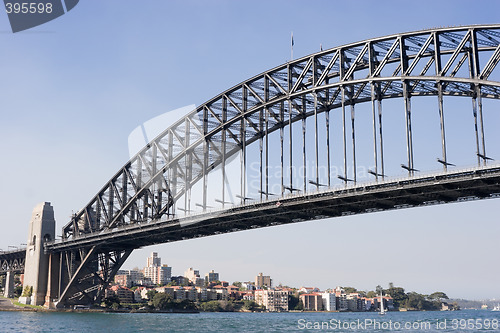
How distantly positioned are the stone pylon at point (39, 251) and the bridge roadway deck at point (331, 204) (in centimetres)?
1845

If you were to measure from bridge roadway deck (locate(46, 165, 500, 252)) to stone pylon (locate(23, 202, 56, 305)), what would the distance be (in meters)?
18.5

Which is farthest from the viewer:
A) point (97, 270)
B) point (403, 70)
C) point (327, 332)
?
point (97, 270)

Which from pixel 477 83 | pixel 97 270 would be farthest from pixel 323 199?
pixel 97 270

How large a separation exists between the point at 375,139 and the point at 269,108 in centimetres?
1617

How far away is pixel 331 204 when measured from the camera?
2221 inches

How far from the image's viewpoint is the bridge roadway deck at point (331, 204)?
4694 centimetres

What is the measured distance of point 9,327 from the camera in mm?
57281

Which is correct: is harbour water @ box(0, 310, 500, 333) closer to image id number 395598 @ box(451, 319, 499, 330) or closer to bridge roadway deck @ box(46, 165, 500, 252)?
image id number 395598 @ box(451, 319, 499, 330)

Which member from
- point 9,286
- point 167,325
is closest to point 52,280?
point 9,286

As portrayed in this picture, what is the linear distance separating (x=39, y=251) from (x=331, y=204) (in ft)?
185

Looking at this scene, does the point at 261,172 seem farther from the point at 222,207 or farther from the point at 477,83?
the point at 477,83

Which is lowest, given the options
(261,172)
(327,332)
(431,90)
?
(327,332)
